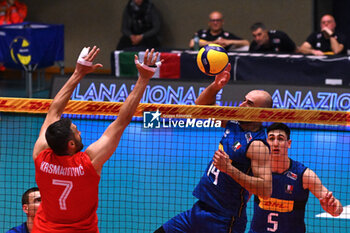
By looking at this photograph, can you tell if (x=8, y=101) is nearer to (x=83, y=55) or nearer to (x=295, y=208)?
(x=83, y=55)

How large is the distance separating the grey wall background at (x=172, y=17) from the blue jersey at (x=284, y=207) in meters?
13.6

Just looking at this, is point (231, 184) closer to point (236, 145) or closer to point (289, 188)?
point (236, 145)

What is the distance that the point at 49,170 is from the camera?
5.33m

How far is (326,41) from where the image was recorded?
52.6 ft

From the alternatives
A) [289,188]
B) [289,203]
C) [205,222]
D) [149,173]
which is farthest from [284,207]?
[149,173]

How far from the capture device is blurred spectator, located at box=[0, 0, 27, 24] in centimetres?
1950

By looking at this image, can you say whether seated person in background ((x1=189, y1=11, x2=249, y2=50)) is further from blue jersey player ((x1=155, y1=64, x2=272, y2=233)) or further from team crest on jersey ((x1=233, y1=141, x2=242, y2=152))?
team crest on jersey ((x1=233, y1=141, x2=242, y2=152))

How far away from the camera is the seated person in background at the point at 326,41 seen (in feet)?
51.3

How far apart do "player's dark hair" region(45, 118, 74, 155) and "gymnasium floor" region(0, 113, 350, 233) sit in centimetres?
371

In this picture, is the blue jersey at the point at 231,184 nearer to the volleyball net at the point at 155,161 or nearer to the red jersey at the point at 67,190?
the volleyball net at the point at 155,161

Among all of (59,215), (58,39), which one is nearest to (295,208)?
(59,215)

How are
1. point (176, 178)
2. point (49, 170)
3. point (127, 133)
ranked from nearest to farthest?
point (49, 170), point (176, 178), point (127, 133)

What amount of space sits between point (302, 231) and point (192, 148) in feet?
19.6

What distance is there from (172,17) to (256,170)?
1514 centimetres
